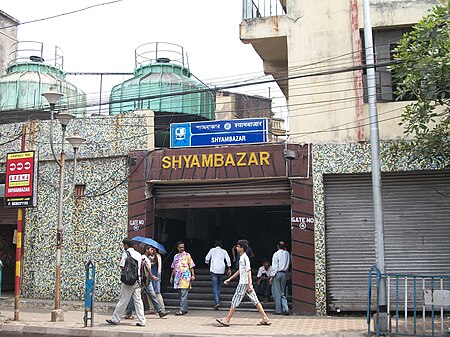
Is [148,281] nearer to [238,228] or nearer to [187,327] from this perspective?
[187,327]

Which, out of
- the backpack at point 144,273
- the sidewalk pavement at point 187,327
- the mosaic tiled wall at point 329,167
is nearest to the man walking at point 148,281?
the backpack at point 144,273

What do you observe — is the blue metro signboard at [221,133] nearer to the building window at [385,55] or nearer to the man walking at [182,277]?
the building window at [385,55]

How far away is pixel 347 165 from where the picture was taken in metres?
12.8

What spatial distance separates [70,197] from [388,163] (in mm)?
8584

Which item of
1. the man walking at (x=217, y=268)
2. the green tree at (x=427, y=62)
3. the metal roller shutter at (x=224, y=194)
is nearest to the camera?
the green tree at (x=427, y=62)

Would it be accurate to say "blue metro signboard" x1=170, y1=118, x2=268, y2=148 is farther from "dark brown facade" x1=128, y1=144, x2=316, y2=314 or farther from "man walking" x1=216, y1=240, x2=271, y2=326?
"man walking" x1=216, y1=240, x2=271, y2=326

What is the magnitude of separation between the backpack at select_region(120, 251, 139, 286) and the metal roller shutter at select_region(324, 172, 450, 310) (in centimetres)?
482

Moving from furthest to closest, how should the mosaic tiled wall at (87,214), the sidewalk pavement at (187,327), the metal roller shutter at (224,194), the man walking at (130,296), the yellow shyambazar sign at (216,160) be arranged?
the mosaic tiled wall at (87,214) → the metal roller shutter at (224,194) → the yellow shyambazar sign at (216,160) → the man walking at (130,296) → the sidewalk pavement at (187,327)

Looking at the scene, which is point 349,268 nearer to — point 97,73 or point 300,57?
point 300,57

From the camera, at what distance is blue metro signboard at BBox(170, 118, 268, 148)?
13.6 metres

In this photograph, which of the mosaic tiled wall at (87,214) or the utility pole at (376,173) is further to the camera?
the mosaic tiled wall at (87,214)

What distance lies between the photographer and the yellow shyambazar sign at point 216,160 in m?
13.4

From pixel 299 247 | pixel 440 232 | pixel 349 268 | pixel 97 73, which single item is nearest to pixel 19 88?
pixel 97 73

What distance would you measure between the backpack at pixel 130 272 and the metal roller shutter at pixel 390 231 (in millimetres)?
4824
